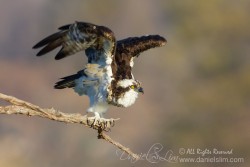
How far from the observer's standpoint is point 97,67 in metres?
15.7

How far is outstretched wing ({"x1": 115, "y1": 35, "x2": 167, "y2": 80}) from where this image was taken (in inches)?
632

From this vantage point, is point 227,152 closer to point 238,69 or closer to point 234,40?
point 238,69

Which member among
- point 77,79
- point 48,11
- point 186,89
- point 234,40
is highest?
point 48,11

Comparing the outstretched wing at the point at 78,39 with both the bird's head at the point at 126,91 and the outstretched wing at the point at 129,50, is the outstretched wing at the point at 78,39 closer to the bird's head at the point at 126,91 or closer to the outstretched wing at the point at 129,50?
the bird's head at the point at 126,91

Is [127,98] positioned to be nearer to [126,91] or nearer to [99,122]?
[126,91]

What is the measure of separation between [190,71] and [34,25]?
406 inches

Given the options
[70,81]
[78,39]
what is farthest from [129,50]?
[78,39]

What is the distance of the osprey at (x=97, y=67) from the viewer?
15055 millimetres

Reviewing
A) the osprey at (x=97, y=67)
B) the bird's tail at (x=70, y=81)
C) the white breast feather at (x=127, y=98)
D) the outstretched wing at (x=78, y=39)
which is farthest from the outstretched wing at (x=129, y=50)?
the outstretched wing at (x=78, y=39)

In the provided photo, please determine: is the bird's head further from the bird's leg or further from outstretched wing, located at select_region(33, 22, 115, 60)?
outstretched wing, located at select_region(33, 22, 115, 60)

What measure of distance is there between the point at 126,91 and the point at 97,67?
518mm

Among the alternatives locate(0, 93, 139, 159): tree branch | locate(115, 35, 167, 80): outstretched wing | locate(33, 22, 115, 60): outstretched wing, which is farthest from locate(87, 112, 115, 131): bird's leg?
locate(33, 22, 115, 60): outstretched wing

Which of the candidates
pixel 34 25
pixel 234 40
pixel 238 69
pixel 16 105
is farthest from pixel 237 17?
pixel 16 105

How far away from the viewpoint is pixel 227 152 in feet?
98.9
